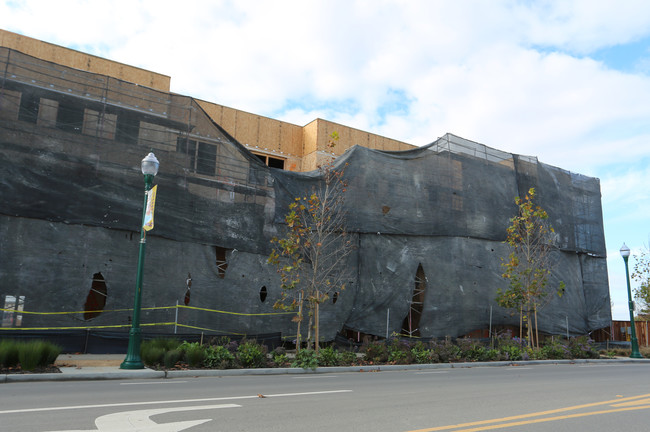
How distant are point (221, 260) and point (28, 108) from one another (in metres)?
7.45

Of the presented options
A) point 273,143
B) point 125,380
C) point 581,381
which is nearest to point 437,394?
point 581,381

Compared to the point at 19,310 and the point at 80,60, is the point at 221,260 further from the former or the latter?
the point at 80,60

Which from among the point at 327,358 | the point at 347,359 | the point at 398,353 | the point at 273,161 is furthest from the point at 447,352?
the point at 273,161

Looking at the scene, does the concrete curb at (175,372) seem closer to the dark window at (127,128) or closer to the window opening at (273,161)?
the dark window at (127,128)

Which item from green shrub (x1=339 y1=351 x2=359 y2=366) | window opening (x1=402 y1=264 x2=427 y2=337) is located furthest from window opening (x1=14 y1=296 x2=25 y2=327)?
window opening (x1=402 y1=264 x2=427 y2=337)

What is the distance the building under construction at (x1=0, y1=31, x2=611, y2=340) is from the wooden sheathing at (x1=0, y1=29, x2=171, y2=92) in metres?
0.05

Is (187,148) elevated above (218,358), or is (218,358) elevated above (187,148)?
(187,148)

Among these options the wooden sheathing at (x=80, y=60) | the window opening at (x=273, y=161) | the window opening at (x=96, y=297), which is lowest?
the window opening at (x=96, y=297)

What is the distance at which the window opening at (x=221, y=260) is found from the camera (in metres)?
16.7

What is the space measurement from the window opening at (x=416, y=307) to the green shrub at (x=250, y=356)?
8578mm

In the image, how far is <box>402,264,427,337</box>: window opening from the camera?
19953 mm

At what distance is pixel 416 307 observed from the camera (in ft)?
67.7

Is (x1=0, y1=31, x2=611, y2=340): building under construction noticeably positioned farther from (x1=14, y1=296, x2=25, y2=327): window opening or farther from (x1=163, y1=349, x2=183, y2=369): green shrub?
(x1=163, y1=349, x2=183, y2=369): green shrub

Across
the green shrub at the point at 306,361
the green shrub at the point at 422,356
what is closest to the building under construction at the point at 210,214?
the green shrub at the point at 422,356
